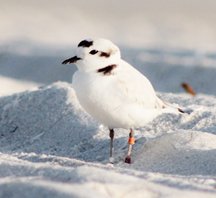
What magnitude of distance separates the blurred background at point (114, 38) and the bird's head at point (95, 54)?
127 inches

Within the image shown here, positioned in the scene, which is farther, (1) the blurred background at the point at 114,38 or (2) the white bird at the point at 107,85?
(1) the blurred background at the point at 114,38

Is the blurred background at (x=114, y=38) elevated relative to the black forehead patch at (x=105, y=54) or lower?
elevated

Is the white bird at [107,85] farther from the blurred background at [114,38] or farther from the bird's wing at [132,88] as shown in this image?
the blurred background at [114,38]

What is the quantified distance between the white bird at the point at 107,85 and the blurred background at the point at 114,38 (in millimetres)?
3239

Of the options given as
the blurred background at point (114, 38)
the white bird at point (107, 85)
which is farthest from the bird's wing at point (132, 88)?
the blurred background at point (114, 38)

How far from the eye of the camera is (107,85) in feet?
12.3

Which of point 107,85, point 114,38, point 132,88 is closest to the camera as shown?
point 107,85

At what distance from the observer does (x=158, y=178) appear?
2898mm

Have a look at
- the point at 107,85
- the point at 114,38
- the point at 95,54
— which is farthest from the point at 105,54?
the point at 114,38

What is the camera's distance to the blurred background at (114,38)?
7.82m

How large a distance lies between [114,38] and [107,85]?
514 centimetres

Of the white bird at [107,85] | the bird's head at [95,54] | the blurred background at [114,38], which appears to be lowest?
the white bird at [107,85]

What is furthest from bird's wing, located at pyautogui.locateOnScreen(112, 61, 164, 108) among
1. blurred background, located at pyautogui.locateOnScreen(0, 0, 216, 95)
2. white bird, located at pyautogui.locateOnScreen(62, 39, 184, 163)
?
blurred background, located at pyautogui.locateOnScreen(0, 0, 216, 95)

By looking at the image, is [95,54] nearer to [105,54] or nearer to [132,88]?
[105,54]
